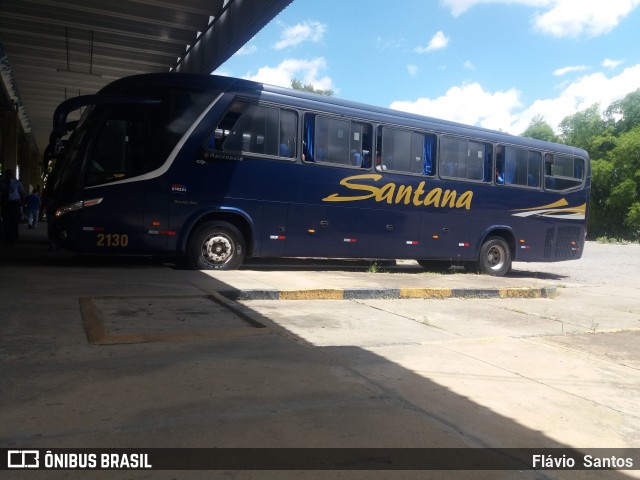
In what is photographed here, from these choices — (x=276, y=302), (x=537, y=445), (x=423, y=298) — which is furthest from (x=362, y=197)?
(x=537, y=445)

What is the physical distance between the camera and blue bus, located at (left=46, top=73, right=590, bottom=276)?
8539 mm

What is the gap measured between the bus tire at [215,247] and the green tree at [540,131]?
171 ft

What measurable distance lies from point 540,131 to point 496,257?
162 feet

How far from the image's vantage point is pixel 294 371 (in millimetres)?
→ 3947

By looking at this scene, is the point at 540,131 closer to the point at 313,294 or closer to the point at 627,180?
the point at 627,180

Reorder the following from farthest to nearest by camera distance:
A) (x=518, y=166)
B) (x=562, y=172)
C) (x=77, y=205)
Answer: (x=562, y=172) < (x=518, y=166) < (x=77, y=205)

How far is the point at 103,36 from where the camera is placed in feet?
45.3

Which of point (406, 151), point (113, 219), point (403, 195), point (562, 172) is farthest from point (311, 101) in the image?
point (562, 172)

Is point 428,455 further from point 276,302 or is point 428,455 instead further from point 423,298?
point 423,298

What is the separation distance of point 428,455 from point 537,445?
689 mm

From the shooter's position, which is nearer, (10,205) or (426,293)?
(426,293)

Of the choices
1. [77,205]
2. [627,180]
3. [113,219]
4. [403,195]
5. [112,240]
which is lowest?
[112,240]

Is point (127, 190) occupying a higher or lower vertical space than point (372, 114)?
lower

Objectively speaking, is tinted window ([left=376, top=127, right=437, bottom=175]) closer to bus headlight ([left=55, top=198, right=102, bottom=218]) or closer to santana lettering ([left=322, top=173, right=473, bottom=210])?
santana lettering ([left=322, top=173, right=473, bottom=210])
